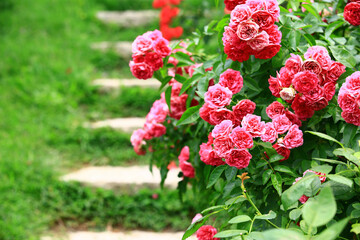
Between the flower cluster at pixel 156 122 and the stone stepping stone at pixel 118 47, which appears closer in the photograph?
the flower cluster at pixel 156 122

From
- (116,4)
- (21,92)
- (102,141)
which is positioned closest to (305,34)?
(102,141)

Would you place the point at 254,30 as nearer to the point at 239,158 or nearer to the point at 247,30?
the point at 247,30

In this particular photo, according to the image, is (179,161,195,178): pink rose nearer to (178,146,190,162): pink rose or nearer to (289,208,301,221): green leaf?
(178,146,190,162): pink rose

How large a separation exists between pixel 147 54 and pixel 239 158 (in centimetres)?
56

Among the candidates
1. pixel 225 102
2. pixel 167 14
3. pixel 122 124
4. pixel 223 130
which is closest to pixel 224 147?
pixel 223 130

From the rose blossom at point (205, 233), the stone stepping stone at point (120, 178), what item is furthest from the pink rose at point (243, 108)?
the stone stepping stone at point (120, 178)

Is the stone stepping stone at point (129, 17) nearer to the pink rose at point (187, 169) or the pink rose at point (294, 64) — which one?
the pink rose at point (187, 169)

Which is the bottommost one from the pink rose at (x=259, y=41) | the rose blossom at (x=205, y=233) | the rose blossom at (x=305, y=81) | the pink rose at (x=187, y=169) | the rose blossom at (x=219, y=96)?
the pink rose at (x=187, y=169)

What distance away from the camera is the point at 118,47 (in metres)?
4.35

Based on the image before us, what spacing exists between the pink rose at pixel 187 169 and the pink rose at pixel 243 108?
525 mm

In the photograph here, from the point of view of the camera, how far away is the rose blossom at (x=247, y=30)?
1.17 m

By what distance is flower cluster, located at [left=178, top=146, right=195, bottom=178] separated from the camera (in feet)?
5.66

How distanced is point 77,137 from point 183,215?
1.19m

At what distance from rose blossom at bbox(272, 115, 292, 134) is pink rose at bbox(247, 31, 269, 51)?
211mm
